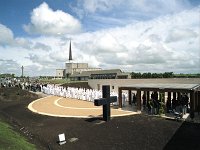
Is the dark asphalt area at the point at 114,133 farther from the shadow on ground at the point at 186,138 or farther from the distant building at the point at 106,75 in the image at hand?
the distant building at the point at 106,75

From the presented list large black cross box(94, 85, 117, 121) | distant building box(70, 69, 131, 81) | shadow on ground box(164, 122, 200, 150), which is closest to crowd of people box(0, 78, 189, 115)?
shadow on ground box(164, 122, 200, 150)

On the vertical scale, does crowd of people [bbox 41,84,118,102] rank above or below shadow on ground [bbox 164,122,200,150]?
above

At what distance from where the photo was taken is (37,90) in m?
44.8

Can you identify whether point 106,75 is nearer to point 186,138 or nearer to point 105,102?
point 105,102

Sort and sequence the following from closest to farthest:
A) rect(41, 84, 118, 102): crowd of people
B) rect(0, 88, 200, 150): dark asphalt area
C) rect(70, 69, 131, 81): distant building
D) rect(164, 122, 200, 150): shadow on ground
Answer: rect(164, 122, 200, 150): shadow on ground → rect(0, 88, 200, 150): dark asphalt area → rect(41, 84, 118, 102): crowd of people → rect(70, 69, 131, 81): distant building

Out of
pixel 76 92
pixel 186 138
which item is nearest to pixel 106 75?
pixel 76 92

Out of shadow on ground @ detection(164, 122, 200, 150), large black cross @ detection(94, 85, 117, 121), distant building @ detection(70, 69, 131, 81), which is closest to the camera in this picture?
shadow on ground @ detection(164, 122, 200, 150)

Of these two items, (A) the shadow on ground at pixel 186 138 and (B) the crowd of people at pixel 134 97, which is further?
(B) the crowd of people at pixel 134 97

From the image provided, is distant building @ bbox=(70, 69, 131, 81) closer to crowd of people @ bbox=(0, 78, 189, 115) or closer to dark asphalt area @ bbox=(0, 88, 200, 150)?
crowd of people @ bbox=(0, 78, 189, 115)

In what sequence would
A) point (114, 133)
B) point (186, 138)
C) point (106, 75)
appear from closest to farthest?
point (186, 138) < point (114, 133) < point (106, 75)

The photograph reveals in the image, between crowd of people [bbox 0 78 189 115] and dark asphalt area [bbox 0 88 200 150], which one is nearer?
dark asphalt area [bbox 0 88 200 150]

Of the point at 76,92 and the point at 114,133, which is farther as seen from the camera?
the point at 76,92

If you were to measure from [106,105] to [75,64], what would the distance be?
316 feet

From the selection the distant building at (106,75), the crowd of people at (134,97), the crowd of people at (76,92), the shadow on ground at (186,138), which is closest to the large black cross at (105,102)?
the crowd of people at (134,97)
